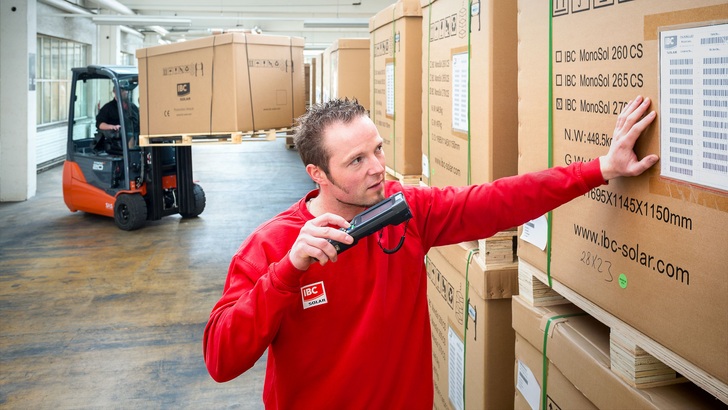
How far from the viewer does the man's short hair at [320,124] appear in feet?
6.69

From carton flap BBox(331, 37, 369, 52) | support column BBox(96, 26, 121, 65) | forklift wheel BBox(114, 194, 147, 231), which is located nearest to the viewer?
carton flap BBox(331, 37, 369, 52)

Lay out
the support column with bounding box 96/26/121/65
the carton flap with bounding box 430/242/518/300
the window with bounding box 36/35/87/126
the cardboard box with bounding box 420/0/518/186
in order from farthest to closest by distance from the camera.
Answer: the support column with bounding box 96/26/121/65, the window with bounding box 36/35/87/126, the carton flap with bounding box 430/242/518/300, the cardboard box with bounding box 420/0/518/186

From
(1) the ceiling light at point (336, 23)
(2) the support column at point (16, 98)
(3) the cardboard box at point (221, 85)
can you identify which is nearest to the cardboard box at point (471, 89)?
(3) the cardboard box at point (221, 85)

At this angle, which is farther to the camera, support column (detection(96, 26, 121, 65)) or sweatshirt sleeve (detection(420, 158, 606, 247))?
support column (detection(96, 26, 121, 65))

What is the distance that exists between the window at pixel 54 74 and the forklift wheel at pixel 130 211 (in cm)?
822

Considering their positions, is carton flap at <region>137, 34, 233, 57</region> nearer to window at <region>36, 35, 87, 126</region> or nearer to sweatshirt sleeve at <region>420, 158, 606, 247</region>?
sweatshirt sleeve at <region>420, 158, 606, 247</region>

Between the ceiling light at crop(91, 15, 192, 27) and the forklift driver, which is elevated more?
the ceiling light at crop(91, 15, 192, 27)

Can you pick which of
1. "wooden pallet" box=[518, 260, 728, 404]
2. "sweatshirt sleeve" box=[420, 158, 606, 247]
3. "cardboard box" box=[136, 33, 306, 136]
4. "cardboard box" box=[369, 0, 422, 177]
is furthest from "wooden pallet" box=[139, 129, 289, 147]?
"wooden pallet" box=[518, 260, 728, 404]

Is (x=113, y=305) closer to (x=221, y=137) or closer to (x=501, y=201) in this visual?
(x=221, y=137)

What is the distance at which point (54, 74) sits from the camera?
58.5 ft

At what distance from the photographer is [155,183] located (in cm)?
1003

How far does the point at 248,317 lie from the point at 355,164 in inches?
21.3

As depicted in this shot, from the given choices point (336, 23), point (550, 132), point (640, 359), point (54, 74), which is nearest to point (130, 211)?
point (550, 132)

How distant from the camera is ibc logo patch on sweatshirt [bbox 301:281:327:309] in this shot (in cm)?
191
